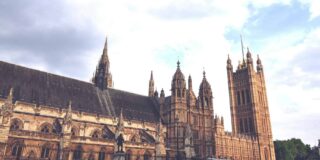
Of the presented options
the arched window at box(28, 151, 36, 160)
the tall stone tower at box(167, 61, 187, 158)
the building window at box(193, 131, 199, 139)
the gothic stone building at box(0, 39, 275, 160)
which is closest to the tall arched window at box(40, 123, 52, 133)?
the gothic stone building at box(0, 39, 275, 160)

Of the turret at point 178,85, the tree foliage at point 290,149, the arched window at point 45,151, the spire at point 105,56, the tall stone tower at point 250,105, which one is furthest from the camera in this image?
the tree foliage at point 290,149

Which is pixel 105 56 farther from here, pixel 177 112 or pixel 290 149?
pixel 290 149

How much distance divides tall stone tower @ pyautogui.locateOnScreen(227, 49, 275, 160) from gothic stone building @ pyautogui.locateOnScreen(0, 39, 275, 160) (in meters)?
11.0

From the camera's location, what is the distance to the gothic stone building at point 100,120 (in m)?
31.3

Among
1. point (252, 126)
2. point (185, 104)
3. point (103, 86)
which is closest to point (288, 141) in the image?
point (252, 126)

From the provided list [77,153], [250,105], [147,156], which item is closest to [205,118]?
[147,156]

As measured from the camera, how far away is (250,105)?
76000 mm

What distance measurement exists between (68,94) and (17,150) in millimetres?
12598

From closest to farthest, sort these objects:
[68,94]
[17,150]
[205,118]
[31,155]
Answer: [17,150]
[31,155]
[68,94]
[205,118]

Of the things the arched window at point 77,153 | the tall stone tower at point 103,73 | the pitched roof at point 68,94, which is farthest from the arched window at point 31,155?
the tall stone tower at point 103,73

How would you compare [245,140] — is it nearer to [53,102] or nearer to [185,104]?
[185,104]

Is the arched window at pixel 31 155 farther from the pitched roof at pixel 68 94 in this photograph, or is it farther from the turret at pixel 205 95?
the turret at pixel 205 95

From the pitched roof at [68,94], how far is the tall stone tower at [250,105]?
35.1 meters

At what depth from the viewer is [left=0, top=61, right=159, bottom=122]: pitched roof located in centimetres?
3644
